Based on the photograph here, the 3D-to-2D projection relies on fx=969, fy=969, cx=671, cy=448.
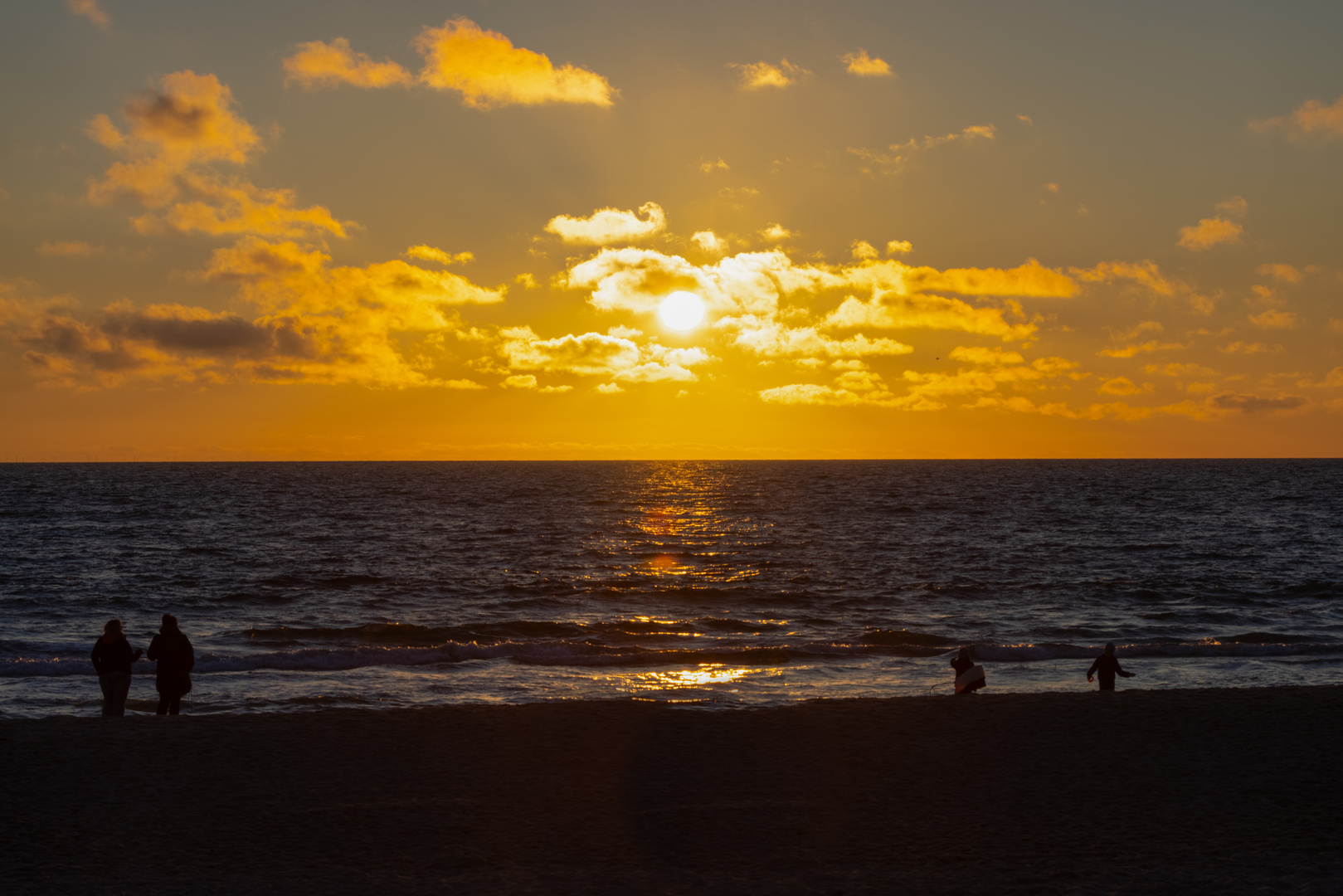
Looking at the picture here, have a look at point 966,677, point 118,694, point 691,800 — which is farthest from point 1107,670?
point 118,694

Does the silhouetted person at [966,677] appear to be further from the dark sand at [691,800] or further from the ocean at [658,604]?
the ocean at [658,604]

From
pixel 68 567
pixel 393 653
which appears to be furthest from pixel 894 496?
pixel 393 653

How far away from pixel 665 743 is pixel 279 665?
1315 centimetres

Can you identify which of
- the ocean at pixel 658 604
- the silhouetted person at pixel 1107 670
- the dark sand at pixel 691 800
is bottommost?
the ocean at pixel 658 604

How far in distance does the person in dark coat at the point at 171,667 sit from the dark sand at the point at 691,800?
4.21ft

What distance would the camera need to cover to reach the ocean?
21.3 metres

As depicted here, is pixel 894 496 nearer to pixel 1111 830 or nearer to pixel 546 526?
pixel 546 526

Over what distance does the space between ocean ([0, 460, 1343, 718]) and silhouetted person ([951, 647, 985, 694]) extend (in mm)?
2841

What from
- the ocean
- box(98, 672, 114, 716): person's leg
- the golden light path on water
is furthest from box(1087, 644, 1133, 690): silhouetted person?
box(98, 672, 114, 716): person's leg

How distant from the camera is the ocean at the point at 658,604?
21266 millimetres

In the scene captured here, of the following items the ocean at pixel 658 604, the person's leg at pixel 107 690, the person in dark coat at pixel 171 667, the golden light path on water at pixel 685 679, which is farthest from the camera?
the ocean at pixel 658 604

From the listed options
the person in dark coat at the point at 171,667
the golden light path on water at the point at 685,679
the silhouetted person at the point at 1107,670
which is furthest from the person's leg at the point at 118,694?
the silhouetted person at the point at 1107,670

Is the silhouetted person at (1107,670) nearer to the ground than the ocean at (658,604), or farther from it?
farther from it

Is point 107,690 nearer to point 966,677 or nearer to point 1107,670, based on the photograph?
point 966,677
